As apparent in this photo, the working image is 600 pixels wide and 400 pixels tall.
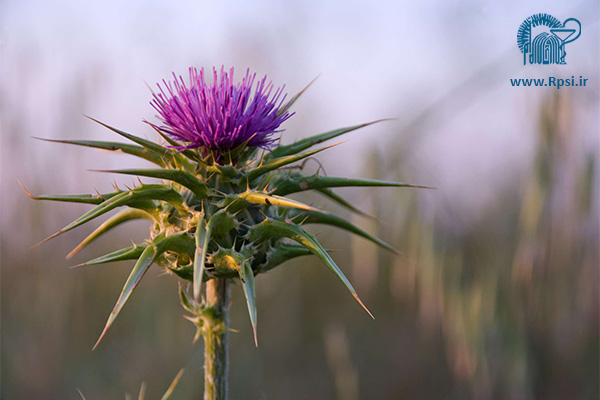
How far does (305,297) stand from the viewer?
5641 mm

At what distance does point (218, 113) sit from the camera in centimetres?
185

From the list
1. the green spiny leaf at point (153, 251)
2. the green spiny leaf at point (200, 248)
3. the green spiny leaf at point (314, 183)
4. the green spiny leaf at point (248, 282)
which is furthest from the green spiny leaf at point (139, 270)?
the green spiny leaf at point (314, 183)

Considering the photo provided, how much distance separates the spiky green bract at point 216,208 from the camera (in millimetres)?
1738

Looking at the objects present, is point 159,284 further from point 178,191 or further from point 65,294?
point 178,191

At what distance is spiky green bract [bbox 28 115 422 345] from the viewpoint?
1.74 meters

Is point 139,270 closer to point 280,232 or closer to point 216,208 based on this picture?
point 216,208

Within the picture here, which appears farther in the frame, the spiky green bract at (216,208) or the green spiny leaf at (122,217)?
the green spiny leaf at (122,217)

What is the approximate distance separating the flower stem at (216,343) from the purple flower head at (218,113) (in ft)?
1.93

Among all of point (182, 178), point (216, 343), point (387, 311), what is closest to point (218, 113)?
point (182, 178)

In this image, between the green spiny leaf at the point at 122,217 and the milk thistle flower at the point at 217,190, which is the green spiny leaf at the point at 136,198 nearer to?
the milk thistle flower at the point at 217,190

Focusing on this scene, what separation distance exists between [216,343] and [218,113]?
912 millimetres

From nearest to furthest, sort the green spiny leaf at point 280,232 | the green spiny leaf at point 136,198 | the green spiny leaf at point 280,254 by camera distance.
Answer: the green spiny leaf at point 136,198
the green spiny leaf at point 280,232
the green spiny leaf at point 280,254

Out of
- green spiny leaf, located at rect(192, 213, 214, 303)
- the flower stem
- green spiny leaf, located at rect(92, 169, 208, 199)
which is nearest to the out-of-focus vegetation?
the flower stem

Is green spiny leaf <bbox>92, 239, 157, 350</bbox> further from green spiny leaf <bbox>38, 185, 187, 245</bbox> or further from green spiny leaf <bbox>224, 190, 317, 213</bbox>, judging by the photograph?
green spiny leaf <bbox>224, 190, 317, 213</bbox>
